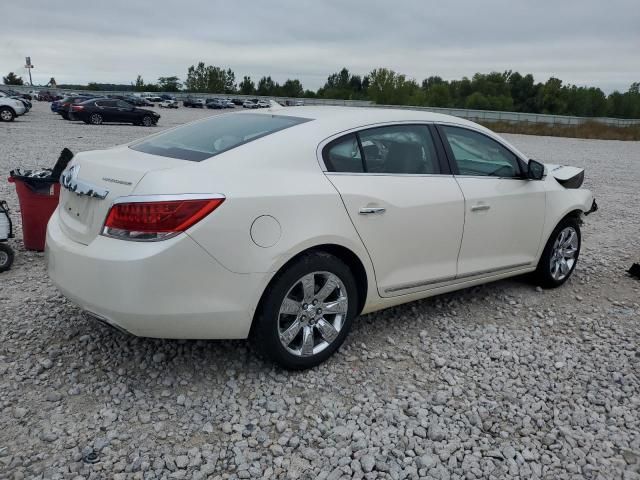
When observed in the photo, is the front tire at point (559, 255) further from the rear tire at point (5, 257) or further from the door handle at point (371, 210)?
the rear tire at point (5, 257)

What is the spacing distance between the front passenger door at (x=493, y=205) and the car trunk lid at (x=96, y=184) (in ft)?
7.17

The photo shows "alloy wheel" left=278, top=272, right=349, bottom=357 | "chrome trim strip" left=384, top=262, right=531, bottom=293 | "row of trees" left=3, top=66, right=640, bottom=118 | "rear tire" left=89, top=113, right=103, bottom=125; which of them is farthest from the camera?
"row of trees" left=3, top=66, right=640, bottom=118

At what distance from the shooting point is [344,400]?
3.25m

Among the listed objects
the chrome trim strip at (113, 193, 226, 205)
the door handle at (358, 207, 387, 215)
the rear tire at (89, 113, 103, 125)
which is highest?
the chrome trim strip at (113, 193, 226, 205)

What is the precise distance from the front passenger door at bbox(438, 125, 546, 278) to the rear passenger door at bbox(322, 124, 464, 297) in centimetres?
15

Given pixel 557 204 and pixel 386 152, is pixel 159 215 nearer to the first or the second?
pixel 386 152

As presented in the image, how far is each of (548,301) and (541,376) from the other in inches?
59.6

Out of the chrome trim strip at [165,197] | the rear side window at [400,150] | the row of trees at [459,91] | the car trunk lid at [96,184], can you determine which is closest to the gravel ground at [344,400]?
the car trunk lid at [96,184]

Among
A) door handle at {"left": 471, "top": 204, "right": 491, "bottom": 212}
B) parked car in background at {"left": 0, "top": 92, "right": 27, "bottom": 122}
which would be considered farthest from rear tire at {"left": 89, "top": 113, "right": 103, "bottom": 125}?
door handle at {"left": 471, "top": 204, "right": 491, "bottom": 212}

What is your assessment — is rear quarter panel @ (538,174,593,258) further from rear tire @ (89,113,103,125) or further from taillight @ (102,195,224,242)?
rear tire @ (89,113,103,125)

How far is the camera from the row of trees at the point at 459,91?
99.1m

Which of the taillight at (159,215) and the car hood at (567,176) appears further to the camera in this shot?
the car hood at (567,176)

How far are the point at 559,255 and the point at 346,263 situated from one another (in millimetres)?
2691

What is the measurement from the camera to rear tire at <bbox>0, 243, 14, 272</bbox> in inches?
195
